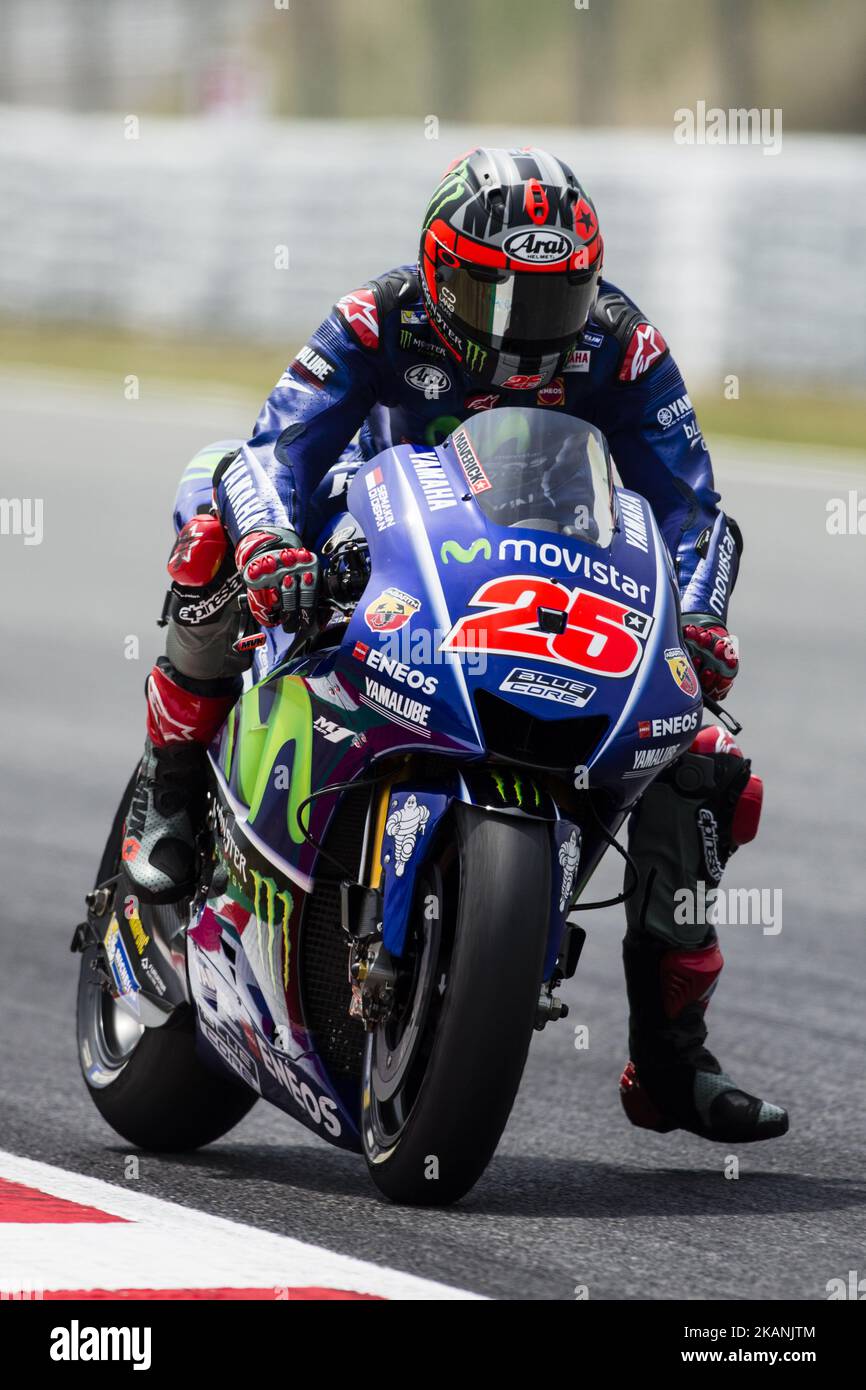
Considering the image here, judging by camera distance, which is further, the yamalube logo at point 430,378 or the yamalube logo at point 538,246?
the yamalube logo at point 430,378

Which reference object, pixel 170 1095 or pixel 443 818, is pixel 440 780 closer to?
pixel 443 818

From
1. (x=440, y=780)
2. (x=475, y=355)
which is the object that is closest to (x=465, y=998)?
(x=440, y=780)

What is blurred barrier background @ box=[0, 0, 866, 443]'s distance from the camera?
17344 mm

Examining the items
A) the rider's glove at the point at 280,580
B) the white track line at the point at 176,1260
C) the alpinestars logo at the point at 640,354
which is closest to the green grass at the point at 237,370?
the alpinestars logo at the point at 640,354

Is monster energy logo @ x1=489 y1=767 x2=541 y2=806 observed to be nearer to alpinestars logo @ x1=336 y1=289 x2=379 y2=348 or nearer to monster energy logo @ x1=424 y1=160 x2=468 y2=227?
alpinestars logo @ x1=336 y1=289 x2=379 y2=348

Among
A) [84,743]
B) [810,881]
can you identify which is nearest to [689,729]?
[810,881]

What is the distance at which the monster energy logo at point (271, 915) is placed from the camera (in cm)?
439

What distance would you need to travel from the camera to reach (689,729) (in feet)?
13.7

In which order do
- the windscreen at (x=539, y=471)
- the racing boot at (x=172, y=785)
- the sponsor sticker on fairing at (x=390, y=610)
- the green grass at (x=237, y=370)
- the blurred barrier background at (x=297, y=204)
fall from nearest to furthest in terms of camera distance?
the sponsor sticker on fairing at (x=390, y=610), the windscreen at (x=539, y=471), the racing boot at (x=172, y=785), the blurred barrier background at (x=297, y=204), the green grass at (x=237, y=370)

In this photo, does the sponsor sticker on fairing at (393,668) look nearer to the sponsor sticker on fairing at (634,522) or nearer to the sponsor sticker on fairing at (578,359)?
the sponsor sticker on fairing at (634,522)

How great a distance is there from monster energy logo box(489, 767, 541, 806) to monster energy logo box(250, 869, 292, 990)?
596mm

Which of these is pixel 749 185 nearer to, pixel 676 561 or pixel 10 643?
pixel 10 643

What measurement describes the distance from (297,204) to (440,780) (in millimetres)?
16202

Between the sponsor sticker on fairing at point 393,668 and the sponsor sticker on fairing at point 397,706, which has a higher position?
the sponsor sticker on fairing at point 393,668
